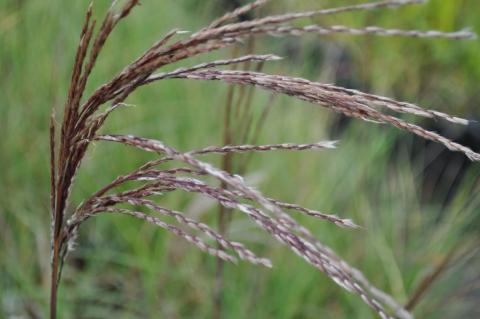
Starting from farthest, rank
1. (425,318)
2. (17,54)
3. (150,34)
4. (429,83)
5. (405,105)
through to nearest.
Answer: (429,83) < (150,34) < (17,54) < (425,318) < (405,105)

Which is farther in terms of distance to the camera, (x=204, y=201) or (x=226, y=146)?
(x=204, y=201)

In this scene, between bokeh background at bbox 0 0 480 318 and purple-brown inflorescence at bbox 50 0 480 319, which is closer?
purple-brown inflorescence at bbox 50 0 480 319

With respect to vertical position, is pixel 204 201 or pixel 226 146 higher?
pixel 226 146

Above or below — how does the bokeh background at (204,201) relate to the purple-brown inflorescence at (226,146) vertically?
below

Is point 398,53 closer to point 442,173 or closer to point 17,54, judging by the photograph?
point 442,173

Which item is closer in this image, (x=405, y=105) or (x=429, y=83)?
(x=405, y=105)

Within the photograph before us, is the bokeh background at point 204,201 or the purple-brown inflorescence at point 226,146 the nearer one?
the purple-brown inflorescence at point 226,146

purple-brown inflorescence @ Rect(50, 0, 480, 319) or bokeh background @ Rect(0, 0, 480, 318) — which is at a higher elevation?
purple-brown inflorescence @ Rect(50, 0, 480, 319)

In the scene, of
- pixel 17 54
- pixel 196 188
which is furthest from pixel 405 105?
pixel 17 54
